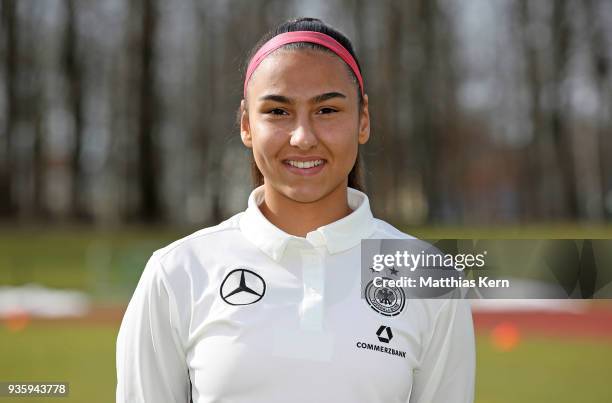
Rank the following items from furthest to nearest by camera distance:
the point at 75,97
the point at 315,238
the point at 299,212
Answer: the point at 75,97 < the point at 299,212 < the point at 315,238

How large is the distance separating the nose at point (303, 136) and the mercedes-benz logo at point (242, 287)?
349 mm

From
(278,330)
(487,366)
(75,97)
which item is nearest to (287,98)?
(278,330)

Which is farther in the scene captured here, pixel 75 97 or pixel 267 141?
pixel 75 97

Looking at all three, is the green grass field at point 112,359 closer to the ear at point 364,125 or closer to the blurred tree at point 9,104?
the ear at point 364,125

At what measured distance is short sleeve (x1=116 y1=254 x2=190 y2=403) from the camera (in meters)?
2.05

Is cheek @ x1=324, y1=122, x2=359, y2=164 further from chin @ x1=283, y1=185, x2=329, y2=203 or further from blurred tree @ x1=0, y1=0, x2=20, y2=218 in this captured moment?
blurred tree @ x1=0, y1=0, x2=20, y2=218

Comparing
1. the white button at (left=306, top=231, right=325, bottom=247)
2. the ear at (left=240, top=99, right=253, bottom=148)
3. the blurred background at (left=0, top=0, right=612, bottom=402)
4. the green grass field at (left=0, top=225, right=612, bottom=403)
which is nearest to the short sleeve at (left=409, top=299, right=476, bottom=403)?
the white button at (left=306, top=231, right=325, bottom=247)

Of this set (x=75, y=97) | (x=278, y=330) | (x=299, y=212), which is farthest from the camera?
(x=75, y=97)

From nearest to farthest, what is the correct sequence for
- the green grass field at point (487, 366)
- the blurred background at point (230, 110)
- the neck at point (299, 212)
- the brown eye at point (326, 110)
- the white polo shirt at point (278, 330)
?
the white polo shirt at point (278, 330)
the brown eye at point (326, 110)
the neck at point (299, 212)
the green grass field at point (487, 366)
the blurred background at point (230, 110)

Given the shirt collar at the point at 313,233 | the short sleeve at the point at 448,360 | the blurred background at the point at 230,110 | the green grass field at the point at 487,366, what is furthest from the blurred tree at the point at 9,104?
the short sleeve at the point at 448,360

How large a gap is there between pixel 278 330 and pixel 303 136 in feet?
1.56

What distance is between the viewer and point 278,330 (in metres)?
2.02

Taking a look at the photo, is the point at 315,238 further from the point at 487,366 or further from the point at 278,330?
the point at 487,366

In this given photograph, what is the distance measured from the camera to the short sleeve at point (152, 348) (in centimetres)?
205
